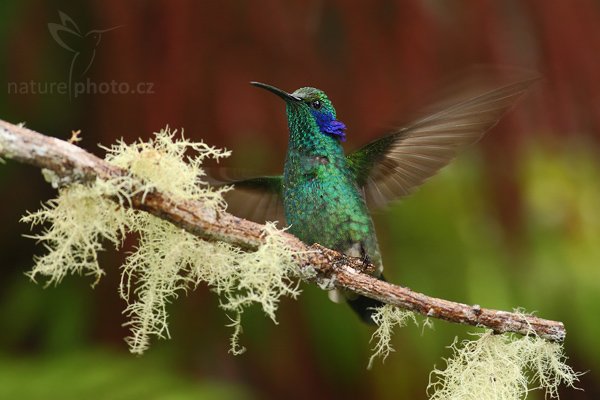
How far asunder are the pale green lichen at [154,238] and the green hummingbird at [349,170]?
375mm

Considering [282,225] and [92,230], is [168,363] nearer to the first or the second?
[282,225]

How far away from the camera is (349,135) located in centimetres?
279

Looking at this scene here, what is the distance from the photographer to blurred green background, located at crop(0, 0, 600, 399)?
2.70 meters

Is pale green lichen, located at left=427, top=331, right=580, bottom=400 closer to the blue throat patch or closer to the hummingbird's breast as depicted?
the hummingbird's breast

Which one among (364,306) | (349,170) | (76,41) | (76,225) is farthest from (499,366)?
(76,41)

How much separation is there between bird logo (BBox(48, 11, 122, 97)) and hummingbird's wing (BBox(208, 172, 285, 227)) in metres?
0.98

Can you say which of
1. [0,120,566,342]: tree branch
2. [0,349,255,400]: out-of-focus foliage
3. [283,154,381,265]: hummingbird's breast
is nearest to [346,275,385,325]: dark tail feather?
[283,154,381,265]: hummingbird's breast

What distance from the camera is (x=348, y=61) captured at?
288 centimetres

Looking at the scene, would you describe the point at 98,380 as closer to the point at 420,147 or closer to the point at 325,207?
the point at 325,207

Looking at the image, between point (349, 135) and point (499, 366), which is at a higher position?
point (349, 135)

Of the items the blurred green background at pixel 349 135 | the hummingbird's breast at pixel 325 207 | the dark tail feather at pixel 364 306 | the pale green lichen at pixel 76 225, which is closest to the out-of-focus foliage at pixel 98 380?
the blurred green background at pixel 349 135

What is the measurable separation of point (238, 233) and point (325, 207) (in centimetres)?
50

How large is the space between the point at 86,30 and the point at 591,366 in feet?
7.14

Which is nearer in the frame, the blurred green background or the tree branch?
the tree branch
